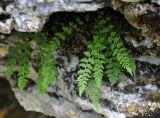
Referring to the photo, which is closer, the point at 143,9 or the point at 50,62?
the point at 143,9

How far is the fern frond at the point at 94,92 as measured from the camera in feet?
13.4

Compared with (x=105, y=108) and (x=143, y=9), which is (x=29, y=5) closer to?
(x=143, y=9)

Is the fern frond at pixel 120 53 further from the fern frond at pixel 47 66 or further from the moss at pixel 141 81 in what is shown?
the fern frond at pixel 47 66

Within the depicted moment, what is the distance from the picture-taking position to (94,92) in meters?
4.15

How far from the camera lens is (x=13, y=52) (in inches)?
184

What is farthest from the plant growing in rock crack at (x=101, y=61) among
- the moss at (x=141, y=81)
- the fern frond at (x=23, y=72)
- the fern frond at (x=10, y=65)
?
the fern frond at (x=10, y=65)

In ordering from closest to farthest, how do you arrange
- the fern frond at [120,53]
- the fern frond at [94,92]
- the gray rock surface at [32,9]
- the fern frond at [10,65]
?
the gray rock surface at [32,9] → the fern frond at [120,53] → the fern frond at [94,92] → the fern frond at [10,65]

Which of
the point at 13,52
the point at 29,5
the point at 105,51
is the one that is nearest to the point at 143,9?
the point at 105,51

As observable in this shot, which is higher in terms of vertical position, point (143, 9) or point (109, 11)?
point (143, 9)

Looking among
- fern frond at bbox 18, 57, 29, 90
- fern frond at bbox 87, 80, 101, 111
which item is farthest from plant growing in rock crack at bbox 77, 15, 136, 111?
fern frond at bbox 18, 57, 29, 90

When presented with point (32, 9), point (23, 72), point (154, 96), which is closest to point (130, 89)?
point (154, 96)

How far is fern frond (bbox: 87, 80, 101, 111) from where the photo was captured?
4094mm

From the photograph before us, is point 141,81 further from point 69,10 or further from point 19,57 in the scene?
point 19,57

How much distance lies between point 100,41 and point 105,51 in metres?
0.16
